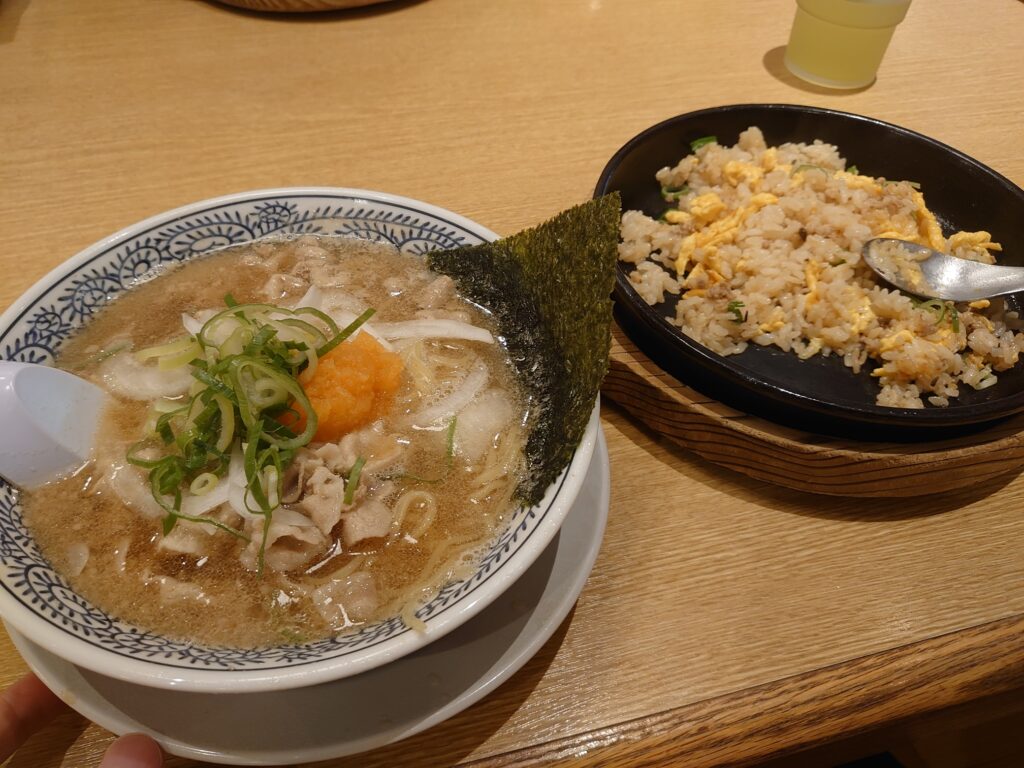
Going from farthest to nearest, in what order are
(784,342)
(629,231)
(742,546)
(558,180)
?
1. (558,180)
2. (629,231)
3. (784,342)
4. (742,546)

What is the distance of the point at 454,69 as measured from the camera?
264 cm

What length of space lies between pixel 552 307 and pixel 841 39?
1.99 metres

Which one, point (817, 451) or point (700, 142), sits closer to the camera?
point (817, 451)

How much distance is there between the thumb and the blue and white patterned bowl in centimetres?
13

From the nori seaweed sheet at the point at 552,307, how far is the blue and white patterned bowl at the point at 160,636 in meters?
0.05

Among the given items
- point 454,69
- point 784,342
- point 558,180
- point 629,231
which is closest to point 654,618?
point 784,342

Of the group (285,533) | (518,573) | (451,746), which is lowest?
(451,746)

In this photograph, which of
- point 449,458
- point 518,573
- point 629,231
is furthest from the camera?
point 629,231

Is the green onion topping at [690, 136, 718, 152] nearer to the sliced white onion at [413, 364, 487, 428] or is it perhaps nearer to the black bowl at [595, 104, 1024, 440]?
the black bowl at [595, 104, 1024, 440]

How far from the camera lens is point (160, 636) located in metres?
0.98

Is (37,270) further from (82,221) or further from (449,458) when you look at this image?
(449,458)

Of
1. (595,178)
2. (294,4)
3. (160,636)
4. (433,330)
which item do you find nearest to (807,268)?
(595,178)

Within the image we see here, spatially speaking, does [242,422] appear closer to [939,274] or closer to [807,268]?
[807,268]

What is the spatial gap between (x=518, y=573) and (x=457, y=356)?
1.97 ft
